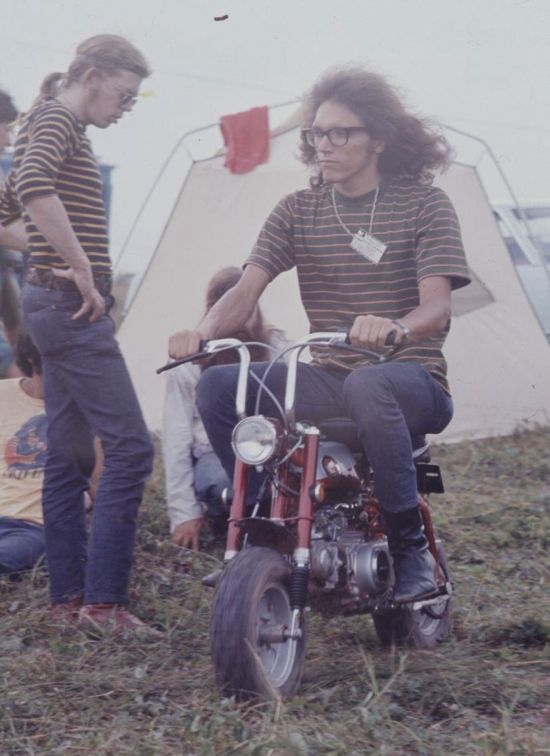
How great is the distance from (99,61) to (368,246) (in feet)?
3.48

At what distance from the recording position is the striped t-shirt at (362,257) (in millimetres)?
3375

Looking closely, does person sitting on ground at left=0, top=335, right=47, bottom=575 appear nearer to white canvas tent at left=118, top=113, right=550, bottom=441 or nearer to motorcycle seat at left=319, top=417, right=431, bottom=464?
motorcycle seat at left=319, top=417, right=431, bottom=464

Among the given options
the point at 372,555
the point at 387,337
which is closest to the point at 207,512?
the point at 372,555

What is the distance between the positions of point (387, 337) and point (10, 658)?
1409mm

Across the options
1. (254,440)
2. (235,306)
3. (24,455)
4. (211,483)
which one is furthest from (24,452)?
(254,440)

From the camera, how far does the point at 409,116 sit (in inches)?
146

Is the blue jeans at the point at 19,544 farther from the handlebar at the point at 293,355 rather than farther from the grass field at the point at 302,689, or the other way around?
the handlebar at the point at 293,355

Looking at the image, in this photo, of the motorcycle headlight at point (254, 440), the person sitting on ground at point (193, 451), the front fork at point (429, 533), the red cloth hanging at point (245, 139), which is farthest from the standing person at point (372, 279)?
the red cloth hanging at point (245, 139)

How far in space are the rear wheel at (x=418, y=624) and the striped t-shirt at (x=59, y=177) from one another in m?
1.37

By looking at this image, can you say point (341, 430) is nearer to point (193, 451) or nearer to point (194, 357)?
point (194, 357)

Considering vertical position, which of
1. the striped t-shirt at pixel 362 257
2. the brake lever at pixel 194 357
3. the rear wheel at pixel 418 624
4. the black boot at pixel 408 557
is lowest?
the rear wheel at pixel 418 624

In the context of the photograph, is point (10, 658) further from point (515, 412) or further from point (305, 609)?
point (515, 412)

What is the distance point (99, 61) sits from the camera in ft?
12.5

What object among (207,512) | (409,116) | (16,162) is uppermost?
(16,162)
